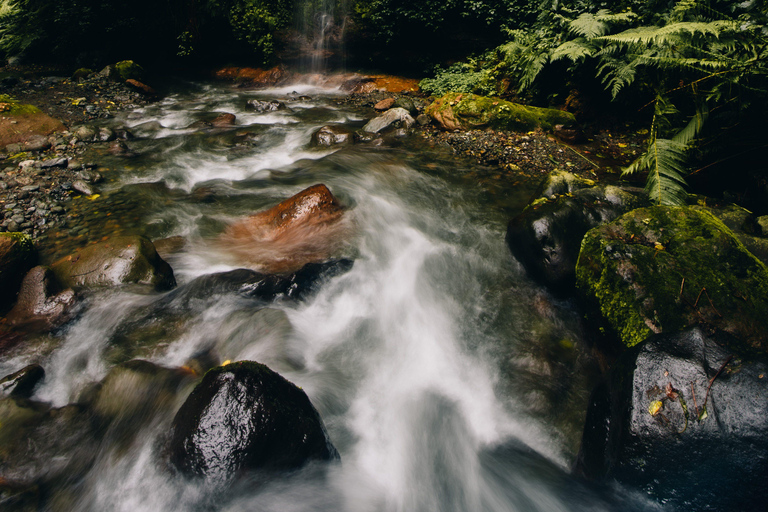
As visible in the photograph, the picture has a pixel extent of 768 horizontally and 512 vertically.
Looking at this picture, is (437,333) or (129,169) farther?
(129,169)

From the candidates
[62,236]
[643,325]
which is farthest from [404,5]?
[643,325]

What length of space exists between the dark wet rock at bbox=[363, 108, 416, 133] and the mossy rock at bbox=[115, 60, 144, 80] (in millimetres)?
8027

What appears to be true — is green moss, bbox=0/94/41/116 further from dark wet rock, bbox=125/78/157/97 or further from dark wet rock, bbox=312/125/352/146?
dark wet rock, bbox=312/125/352/146

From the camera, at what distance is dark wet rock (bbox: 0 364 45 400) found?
115 inches

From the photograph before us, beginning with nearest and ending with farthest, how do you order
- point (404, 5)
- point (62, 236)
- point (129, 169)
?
point (62, 236) < point (129, 169) < point (404, 5)

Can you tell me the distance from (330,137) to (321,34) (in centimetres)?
706

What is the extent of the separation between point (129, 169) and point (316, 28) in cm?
908

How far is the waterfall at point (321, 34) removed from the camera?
40.0 ft

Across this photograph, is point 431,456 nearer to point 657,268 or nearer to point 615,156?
point 657,268

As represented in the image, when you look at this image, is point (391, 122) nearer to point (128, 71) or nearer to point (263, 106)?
point (263, 106)

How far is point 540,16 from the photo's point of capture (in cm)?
852

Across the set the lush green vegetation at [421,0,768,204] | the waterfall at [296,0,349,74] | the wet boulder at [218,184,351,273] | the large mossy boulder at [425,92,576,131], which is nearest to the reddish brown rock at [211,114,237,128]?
the wet boulder at [218,184,351,273]

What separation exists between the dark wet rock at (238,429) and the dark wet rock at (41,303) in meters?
2.16

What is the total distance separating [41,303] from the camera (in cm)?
361
